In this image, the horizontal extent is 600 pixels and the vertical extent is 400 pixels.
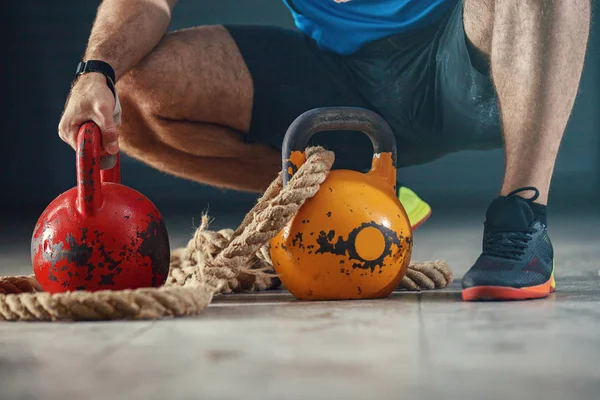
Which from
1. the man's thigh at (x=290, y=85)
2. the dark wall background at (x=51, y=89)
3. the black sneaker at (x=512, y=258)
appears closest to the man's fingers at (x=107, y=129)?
the black sneaker at (x=512, y=258)

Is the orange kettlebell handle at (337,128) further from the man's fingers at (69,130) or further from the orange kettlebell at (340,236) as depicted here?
the man's fingers at (69,130)

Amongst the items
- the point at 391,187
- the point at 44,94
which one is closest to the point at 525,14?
the point at 391,187

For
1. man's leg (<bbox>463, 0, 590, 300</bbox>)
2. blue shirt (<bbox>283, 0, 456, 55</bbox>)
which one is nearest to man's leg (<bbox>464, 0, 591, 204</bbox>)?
man's leg (<bbox>463, 0, 590, 300</bbox>)

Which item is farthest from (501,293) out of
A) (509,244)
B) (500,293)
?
(509,244)

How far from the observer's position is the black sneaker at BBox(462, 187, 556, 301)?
152cm

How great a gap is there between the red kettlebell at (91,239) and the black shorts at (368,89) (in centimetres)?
90

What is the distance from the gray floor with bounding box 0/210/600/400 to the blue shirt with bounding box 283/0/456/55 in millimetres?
1004

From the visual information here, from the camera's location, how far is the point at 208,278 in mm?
1656

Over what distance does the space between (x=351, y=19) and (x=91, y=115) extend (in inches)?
43.6

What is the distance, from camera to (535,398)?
0.84 m

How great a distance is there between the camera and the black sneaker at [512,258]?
1524 millimetres

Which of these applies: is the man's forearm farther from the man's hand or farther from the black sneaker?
the black sneaker

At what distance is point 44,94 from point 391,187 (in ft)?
16.1

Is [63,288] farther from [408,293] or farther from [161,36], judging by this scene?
[161,36]
